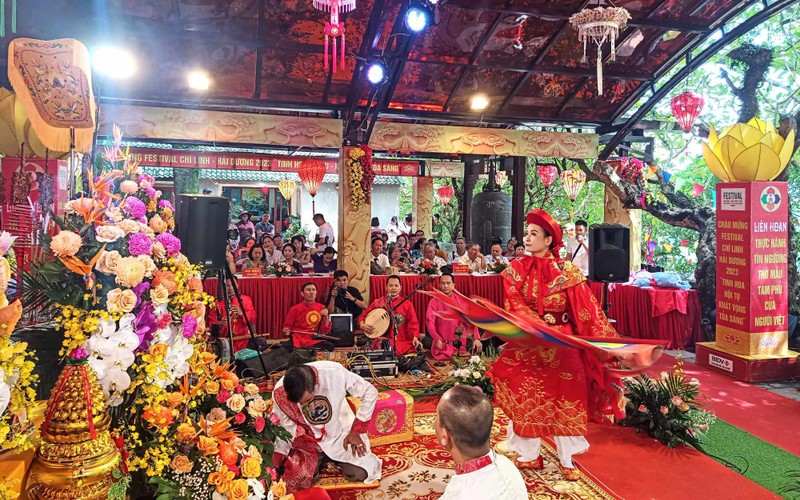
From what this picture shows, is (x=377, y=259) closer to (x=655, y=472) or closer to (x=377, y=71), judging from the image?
(x=377, y=71)

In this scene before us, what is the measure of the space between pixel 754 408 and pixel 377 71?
5.84 metres

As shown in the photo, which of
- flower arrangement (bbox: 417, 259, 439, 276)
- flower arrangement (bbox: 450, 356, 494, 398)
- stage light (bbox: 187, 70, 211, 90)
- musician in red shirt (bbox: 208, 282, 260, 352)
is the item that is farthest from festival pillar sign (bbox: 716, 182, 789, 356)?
stage light (bbox: 187, 70, 211, 90)

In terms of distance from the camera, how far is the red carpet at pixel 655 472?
3.37m

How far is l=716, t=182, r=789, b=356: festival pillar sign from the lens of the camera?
5.96 metres

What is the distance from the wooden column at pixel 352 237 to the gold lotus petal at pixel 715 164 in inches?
179

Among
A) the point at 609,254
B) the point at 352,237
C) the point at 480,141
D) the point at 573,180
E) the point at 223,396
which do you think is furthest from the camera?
Result: the point at 573,180

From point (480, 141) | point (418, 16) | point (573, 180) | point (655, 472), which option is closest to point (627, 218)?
point (573, 180)

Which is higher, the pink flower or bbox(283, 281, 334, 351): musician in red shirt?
the pink flower

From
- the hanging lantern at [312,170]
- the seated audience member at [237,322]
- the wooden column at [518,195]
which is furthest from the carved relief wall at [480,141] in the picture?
the seated audience member at [237,322]

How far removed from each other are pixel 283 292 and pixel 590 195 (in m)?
12.9

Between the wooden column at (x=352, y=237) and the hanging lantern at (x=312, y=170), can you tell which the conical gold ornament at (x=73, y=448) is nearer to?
the wooden column at (x=352, y=237)

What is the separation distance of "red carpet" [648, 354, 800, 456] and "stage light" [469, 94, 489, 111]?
200 inches

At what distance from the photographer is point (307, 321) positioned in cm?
623

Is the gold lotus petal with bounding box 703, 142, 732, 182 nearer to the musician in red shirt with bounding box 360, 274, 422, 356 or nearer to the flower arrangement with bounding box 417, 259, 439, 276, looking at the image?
the flower arrangement with bounding box 417, 259, 439, 276
